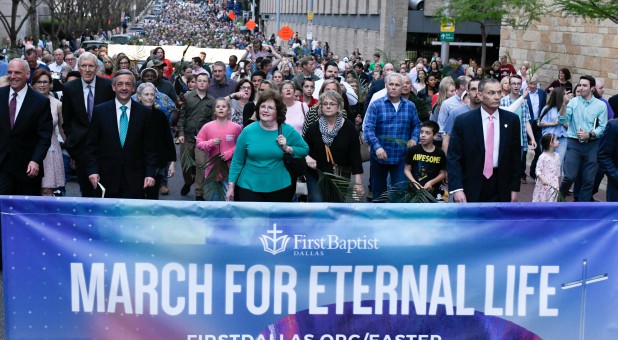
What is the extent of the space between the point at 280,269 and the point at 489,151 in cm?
317

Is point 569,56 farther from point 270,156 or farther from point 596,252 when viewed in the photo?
point 596,252

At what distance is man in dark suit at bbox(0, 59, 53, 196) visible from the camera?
30.0 ft

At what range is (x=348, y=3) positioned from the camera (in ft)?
204

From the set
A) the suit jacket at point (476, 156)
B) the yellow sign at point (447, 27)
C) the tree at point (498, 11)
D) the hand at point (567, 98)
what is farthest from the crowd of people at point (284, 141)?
the yellow sign at point (447, 27)

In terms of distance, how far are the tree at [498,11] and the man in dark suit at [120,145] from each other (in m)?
22.4

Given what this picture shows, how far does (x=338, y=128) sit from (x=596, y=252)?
15.3ft

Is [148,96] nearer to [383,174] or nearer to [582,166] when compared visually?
[383,174]

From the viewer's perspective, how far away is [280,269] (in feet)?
17.9

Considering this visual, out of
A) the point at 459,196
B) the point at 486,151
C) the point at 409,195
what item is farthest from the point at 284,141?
the point at 486,151

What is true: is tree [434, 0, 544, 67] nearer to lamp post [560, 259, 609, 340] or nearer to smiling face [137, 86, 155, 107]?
smiling face [137, 86, 155, 107]

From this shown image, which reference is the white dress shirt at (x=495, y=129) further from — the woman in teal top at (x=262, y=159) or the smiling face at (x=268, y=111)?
the smiling face at (x=268, y=111)

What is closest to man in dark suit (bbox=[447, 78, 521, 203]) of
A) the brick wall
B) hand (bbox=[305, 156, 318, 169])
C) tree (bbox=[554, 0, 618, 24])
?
hand (bbox=[305, 156, 318, 169])

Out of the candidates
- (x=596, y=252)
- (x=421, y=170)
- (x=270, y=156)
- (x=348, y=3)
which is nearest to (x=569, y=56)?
(x=421, y=170)

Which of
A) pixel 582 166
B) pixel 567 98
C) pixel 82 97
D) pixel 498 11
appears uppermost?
pixel 498 11
